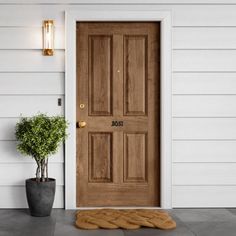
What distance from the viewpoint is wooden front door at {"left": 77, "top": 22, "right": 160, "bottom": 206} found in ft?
16.2

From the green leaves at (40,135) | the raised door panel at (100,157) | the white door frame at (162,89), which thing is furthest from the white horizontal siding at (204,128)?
the green leaves at (40,135)

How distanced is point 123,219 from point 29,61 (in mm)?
1899

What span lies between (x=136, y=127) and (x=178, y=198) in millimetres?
870

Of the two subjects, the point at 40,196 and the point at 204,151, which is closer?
the point at 40,196

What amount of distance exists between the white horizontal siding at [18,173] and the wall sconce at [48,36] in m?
1.18

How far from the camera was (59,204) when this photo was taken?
16.0 ft

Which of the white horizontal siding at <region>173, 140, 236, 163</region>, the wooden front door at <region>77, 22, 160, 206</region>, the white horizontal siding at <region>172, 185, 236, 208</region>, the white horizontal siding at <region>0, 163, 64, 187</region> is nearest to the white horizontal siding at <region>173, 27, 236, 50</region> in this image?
the wooden front door at <region>77, 22, 160, 206</region>

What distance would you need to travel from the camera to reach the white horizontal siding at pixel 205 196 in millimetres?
4918

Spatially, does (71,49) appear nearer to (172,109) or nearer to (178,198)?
(172,109)

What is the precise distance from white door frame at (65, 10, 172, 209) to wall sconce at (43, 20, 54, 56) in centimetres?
17

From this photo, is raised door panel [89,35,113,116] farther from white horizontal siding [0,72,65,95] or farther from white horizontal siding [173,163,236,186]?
white horizontal siding [173,163,236,186]

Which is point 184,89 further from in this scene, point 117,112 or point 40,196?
point 40,196

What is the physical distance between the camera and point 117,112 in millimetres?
4938

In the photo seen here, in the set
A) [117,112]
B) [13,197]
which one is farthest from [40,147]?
[117,112]
